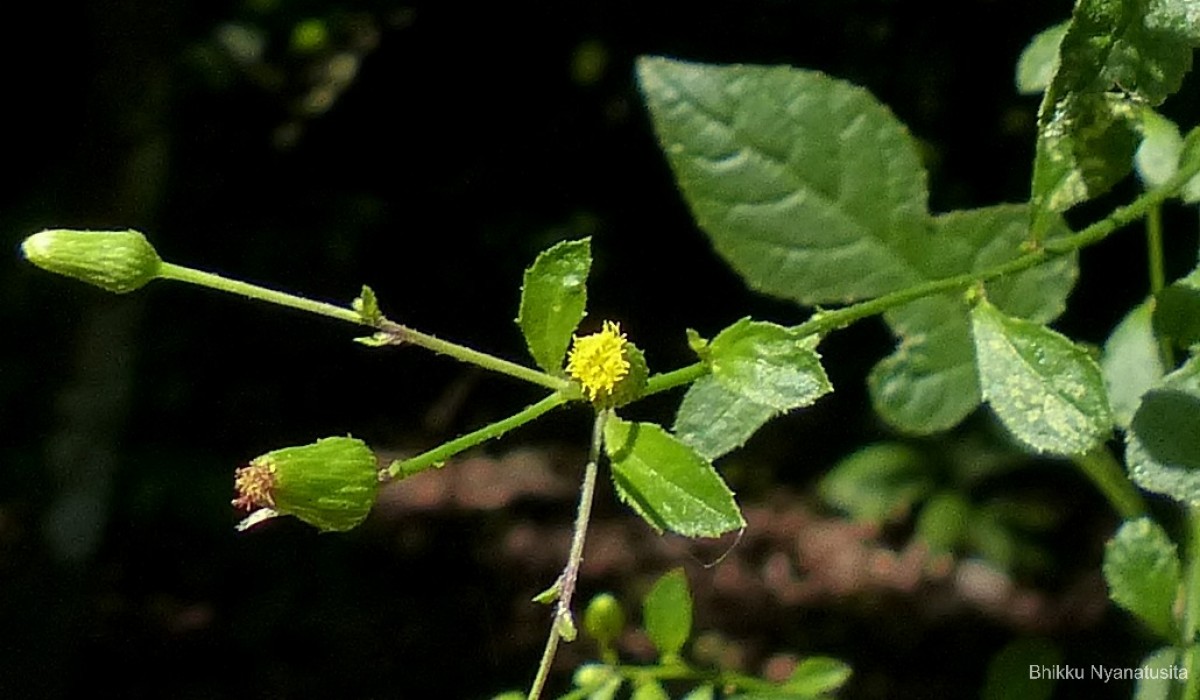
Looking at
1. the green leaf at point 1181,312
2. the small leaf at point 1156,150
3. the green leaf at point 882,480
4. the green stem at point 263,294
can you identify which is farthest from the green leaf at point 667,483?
the green leaf at point 882,480

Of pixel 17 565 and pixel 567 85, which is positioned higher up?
pixel 567 85

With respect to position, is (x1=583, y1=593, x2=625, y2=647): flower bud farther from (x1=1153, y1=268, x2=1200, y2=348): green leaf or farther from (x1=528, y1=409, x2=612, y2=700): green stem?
(x1=1153, y1=268, x2=1200, y2=348): green leaf

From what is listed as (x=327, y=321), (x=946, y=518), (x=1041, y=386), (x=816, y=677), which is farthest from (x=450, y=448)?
(x=327, y=321)

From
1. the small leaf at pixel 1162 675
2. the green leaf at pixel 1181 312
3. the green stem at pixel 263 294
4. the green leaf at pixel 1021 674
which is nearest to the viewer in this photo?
the green stem at pixel 263 294

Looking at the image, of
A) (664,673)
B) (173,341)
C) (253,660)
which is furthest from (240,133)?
→ (664,673)

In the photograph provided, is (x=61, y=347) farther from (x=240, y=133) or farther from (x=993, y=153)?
(x=993, y=153)

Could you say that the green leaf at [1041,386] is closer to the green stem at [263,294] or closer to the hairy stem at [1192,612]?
the hairy stem at [1192,612]
